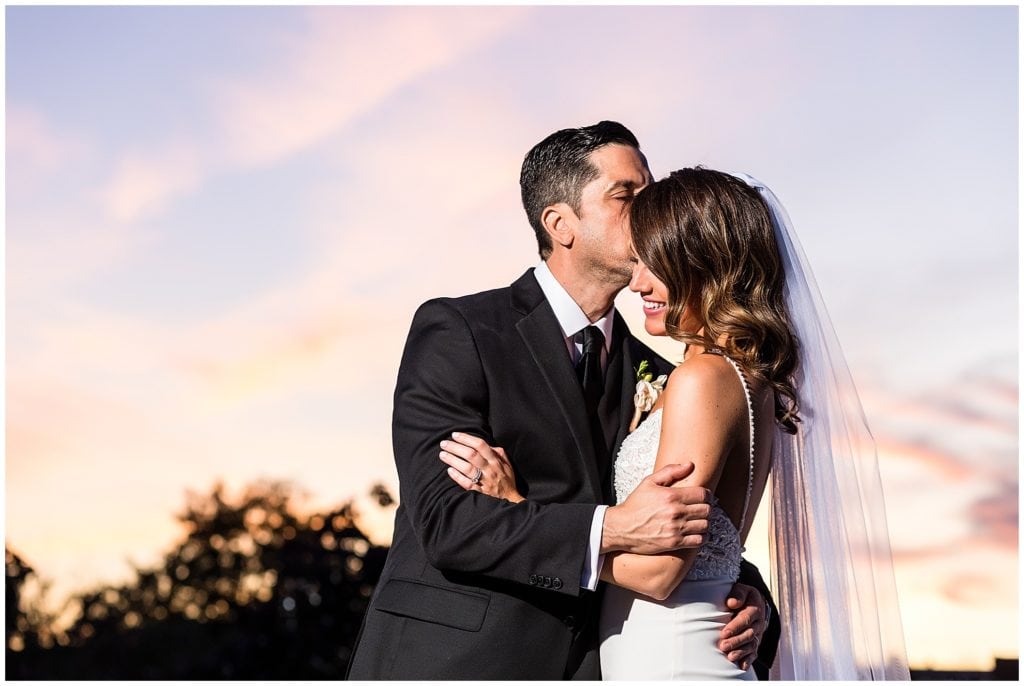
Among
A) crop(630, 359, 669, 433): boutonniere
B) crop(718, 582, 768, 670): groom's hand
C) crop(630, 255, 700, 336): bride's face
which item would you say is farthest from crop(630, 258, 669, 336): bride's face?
crop(718, 582, 768, 670): groom's hand

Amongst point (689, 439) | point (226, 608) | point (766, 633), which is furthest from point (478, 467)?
point (226, 608)

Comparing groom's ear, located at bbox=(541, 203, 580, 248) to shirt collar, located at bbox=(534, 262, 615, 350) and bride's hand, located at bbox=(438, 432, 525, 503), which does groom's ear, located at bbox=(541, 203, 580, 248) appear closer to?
shirt collar, located at bbox=(534, 262, 615, 350)

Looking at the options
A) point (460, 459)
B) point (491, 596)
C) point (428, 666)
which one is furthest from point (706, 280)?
point (428, 666)

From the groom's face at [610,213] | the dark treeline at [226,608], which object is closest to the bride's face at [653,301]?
the groom's face at [610,213]

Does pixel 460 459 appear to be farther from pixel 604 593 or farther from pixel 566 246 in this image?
pixel 566 246

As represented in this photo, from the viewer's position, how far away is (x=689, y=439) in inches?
141

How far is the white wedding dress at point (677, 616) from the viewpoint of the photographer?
3799 mm

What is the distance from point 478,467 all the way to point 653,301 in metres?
0.92

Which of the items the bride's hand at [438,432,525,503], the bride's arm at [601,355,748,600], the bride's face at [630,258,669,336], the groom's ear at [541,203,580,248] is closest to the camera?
the bride's arm at [601,355,748,600]

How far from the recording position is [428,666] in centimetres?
382

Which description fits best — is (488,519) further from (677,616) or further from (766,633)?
(766,633)

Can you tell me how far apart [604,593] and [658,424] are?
2.21 ft

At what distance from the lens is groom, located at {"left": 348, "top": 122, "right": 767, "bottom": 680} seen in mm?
3631

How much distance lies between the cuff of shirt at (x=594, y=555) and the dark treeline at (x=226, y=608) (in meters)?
8.24
